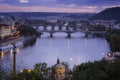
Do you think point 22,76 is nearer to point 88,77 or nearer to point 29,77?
point 29,77

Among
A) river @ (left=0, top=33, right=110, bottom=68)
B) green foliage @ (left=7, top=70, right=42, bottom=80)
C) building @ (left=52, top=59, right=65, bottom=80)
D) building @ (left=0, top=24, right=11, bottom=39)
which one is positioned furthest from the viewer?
building @ (left=0, top=24, right=11, bottom=39)

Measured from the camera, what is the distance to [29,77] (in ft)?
21.3

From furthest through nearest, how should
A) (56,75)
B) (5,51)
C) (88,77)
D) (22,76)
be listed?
(5,51) → (56,75) → (22,76) → (88,77)

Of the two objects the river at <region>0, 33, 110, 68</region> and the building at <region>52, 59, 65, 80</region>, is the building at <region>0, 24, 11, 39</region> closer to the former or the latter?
the river at <region>0, 33, 110, 68</region>

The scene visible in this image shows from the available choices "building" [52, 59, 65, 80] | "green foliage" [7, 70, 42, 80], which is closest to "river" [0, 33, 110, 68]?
"building" [52, 59, 65, 80]

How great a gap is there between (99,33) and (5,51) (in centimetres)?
1570

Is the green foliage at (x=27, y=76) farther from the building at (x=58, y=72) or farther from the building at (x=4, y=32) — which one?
the building at (x=4, y=32)

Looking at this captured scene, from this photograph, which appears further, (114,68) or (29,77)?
(29,77)

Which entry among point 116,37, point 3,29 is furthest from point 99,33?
point 116,37

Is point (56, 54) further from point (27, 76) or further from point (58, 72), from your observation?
point (27, 76)

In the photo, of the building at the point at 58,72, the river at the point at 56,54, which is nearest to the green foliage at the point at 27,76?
the building at the point at 58,72

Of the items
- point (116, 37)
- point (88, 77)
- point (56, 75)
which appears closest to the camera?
point (88, 77)

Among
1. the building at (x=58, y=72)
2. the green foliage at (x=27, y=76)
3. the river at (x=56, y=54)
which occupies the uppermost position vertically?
the green foliage at (x=27, y=76)

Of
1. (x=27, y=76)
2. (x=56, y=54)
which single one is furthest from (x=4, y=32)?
(x=27, y=76)
